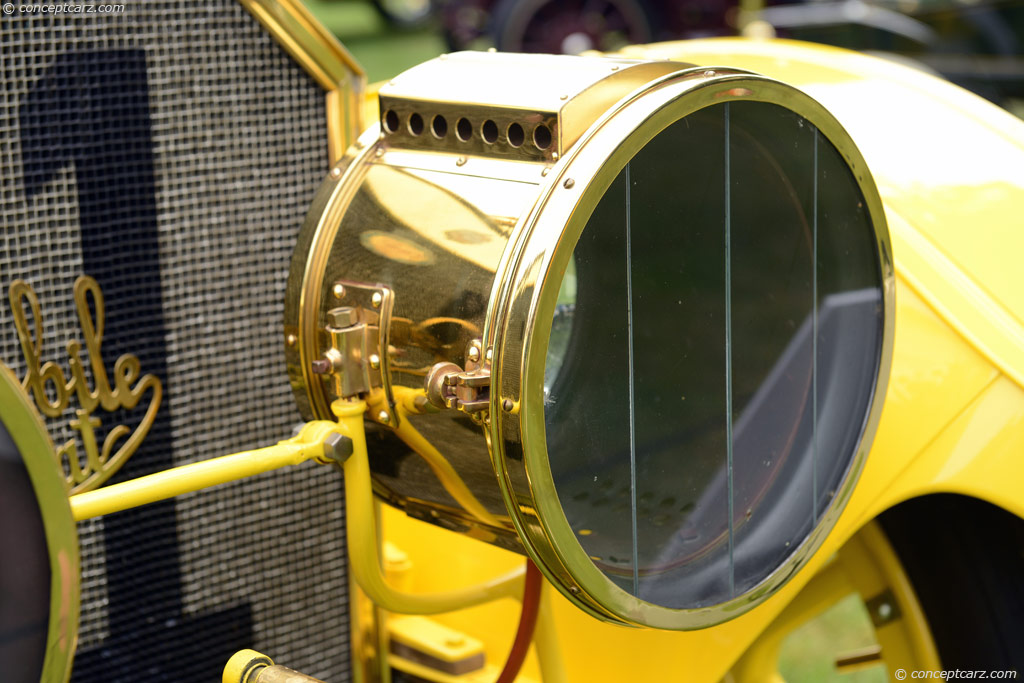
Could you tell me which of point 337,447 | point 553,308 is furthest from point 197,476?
point 553,308

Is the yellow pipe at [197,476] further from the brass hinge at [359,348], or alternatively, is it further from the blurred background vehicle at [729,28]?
the blurred background vehicle at [729,28]

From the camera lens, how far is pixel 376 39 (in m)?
10.6

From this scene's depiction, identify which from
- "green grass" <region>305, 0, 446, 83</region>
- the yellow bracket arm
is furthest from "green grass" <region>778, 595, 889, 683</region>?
"green grass" <region>305, 0, 446, 83</region>

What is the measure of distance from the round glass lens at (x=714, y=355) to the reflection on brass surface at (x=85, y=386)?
531 mm

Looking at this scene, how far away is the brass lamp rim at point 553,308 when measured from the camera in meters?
1.04

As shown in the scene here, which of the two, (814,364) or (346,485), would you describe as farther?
(814,364)

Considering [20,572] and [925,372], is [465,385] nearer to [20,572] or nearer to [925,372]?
[20,572]

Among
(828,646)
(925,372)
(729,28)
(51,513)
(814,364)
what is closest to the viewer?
(51,513)

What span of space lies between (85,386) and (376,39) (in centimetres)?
968

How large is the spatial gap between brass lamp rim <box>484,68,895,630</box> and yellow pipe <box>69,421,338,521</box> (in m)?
0.22

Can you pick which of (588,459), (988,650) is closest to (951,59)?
(988,650)

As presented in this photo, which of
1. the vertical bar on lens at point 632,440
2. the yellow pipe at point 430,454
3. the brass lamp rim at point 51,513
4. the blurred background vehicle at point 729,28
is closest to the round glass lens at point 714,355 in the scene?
the vertical bar on lens at point 632,440

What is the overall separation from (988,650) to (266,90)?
3.79 feet

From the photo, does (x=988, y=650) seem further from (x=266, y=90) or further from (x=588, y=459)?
(x=266, y=90)
